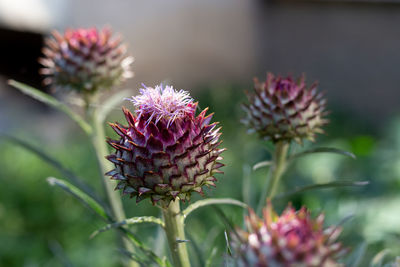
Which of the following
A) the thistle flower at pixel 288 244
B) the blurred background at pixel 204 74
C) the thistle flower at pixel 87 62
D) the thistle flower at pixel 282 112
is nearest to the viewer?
the thistle flower at pixel 288 244

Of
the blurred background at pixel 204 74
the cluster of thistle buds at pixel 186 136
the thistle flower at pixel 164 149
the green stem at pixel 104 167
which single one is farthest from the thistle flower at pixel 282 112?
the blurred background at pixel 204 74

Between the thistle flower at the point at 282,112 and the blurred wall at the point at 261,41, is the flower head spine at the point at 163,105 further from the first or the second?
the blurred wall at the point at 261,41

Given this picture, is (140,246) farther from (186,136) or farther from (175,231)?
(186,136)

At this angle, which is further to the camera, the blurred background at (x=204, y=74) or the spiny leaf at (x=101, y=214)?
the blurred background at (x=204, y=74)

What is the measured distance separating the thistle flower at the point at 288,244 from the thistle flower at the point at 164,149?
22cm

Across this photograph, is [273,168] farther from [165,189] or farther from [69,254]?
[69,254]

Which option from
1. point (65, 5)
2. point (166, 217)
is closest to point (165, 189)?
point (166, 217)

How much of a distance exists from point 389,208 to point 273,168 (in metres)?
1.12

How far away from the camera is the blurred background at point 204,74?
272 centimetres

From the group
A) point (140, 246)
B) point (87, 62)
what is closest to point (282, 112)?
point (140, 246)

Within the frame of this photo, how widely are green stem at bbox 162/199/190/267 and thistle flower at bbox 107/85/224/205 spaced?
3cm

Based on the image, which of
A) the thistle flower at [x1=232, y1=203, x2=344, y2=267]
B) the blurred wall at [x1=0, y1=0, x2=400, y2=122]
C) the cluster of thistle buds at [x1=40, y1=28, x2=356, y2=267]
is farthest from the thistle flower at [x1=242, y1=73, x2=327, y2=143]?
the blurred wall at [x1=0, y1=0, x2=400, y2=122]

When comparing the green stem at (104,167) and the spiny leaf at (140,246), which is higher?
the green stem at (104,167)

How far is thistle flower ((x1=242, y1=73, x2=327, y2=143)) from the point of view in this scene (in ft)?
3.64
